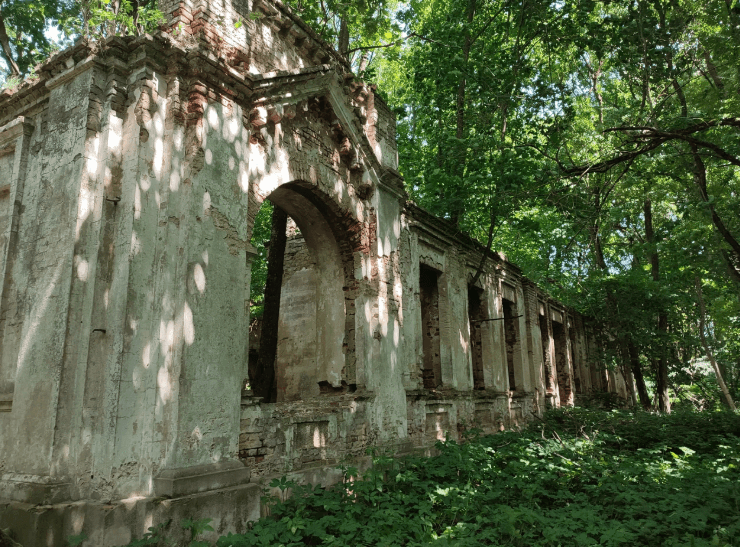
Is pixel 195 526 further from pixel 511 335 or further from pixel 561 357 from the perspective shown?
pixel 561 357

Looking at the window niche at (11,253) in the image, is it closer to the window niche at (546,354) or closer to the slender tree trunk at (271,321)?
the slender tree trunk at (271,321)

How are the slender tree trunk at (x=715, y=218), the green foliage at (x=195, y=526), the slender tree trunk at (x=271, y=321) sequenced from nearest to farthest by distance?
the green foliage at (x=195, y=526) → the slender tree trunk at (x=271, y=321) → the slender tree trunk at (x=715, y=218)

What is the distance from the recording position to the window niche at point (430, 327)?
35.4ft

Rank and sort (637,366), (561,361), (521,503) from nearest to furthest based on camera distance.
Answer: (521,503)
(637,366)
(561,361)

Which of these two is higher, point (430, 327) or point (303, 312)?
point (303, 312)

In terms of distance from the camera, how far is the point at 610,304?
17.9 m

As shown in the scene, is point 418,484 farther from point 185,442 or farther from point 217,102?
point 217,102

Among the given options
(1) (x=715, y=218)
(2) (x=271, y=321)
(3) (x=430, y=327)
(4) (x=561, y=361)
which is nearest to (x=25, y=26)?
(2) (x=271, y=321)

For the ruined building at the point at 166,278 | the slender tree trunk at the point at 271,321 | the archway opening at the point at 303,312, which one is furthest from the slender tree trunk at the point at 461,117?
the slender tree trunk at the point at 271,321

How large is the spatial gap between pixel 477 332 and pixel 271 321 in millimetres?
6234

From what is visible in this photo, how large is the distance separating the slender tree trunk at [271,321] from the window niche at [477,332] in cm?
568

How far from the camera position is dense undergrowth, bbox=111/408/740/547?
15.3 feet

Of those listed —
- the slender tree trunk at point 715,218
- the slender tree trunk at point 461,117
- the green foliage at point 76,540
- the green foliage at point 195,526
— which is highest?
the slender tree trunk at point 461,117

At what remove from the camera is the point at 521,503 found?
611 cm
